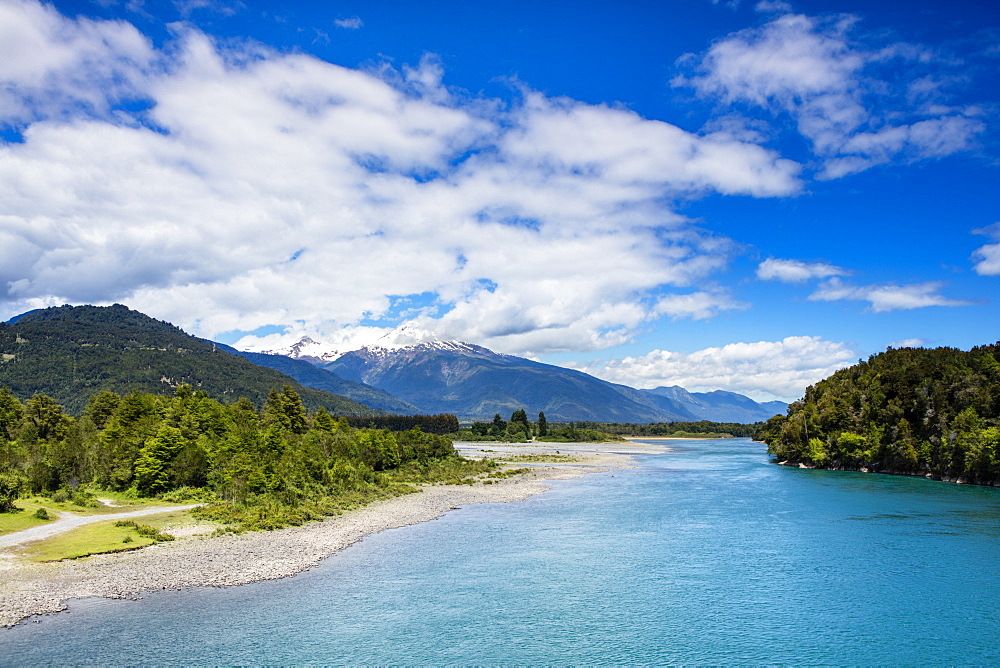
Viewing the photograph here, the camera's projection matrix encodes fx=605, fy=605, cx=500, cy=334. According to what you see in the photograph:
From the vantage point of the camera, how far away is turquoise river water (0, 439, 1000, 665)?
2378 cm

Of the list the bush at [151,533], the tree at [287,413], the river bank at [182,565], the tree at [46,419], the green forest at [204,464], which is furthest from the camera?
the tree at [287,413]

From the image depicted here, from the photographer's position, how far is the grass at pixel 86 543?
34156 millimetres

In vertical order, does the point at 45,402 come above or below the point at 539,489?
above

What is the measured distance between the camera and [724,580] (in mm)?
34375

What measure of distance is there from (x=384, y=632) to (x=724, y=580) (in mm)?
19651

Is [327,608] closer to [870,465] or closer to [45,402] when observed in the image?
[45,402]

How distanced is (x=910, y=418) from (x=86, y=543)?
10372 cm

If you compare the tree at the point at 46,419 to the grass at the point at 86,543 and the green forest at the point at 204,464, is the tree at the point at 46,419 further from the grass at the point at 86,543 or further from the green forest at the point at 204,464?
the grass at the point at 86,543

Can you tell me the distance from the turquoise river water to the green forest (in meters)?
14.1

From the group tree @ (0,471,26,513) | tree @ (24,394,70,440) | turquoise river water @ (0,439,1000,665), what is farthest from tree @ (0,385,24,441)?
turquoise river water @ (0,439,1000,665)

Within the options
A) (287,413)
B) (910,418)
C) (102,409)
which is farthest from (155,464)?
(910,418)

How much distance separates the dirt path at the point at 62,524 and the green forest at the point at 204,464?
3.93 m

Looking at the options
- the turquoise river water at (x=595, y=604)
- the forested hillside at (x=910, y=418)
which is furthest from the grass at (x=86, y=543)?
the forested hillside at (x=910, y=418)

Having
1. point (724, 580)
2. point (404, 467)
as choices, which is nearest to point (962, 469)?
point (724, 580)
